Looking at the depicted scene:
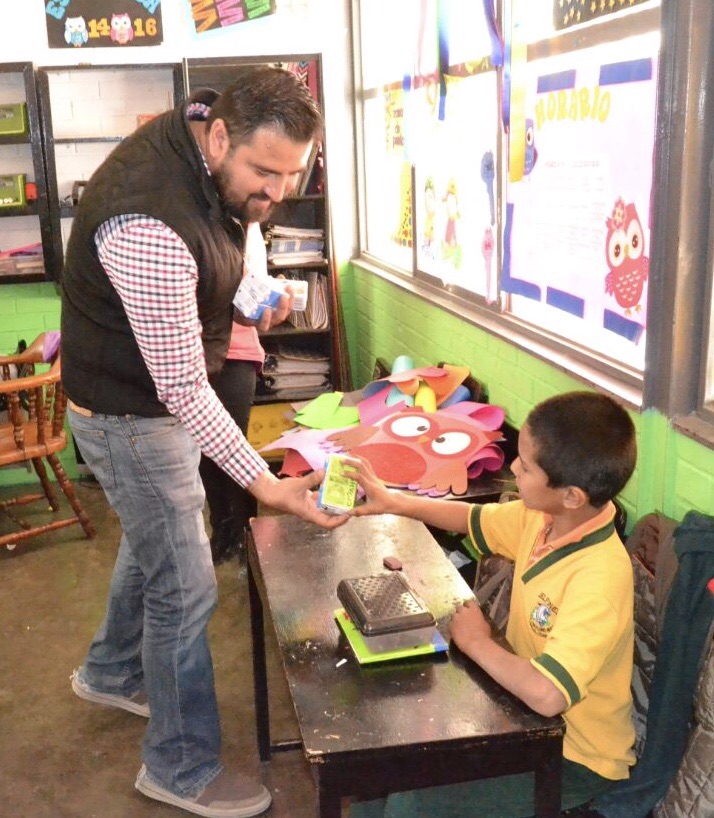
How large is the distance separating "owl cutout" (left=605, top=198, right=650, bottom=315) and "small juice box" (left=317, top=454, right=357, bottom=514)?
0.99 meters

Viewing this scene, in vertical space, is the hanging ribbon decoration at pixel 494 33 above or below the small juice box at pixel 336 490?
above

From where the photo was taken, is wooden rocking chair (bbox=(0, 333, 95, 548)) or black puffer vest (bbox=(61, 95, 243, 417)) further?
wooden rocking chair (bbox=(0, 333, 95, 548))

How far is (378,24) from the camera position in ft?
15.1

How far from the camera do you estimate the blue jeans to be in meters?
2.03

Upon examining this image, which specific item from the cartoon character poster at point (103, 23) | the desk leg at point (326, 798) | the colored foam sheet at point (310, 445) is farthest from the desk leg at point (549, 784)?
the cartoon character poster at point (103, 23)

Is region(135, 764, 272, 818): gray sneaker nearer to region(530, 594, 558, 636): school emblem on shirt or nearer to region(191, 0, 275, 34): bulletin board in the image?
region(530, 594, 558, 636): school emblem on shirt

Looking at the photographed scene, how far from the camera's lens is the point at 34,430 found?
403 cm

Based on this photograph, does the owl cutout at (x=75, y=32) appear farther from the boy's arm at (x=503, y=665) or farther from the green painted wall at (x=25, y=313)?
the boy's arm at (x=503, y=665)

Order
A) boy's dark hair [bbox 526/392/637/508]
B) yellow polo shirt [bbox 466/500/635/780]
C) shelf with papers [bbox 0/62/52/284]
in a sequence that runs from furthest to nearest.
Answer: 1. shelf with papers [bbox 0/62/52/284]
2. boy's dark hair [bbox 526/392/637/508]
3. yellow polo shirt [bbox 466/500/635/780]

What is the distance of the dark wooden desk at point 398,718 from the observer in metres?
1.34

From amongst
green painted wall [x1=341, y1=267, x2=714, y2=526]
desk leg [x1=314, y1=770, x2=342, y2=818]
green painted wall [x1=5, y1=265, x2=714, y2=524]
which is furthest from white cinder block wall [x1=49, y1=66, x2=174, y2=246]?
desk leg [x1=314, y1=770, x2=342, y2=818]

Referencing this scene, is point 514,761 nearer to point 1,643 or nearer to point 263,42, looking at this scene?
point 1,643

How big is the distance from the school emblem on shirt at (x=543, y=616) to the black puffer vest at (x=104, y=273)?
89 cm

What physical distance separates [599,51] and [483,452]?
1.17 m
